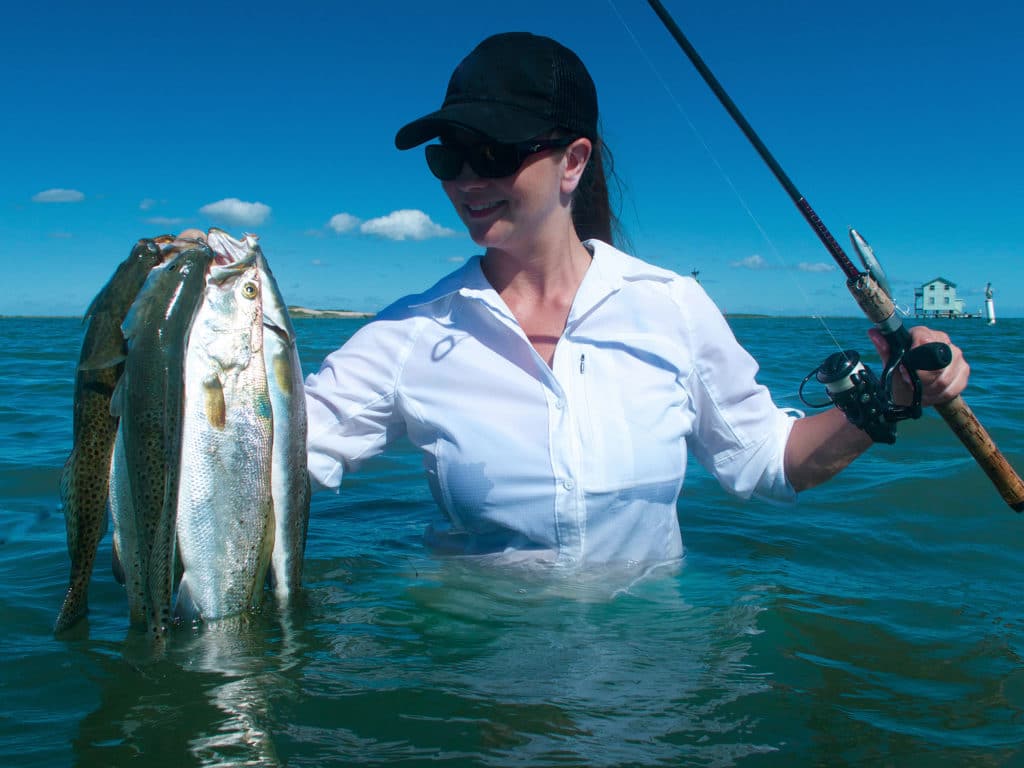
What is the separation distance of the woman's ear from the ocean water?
1649 millimetres

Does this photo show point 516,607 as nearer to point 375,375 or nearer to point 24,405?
point 375,375

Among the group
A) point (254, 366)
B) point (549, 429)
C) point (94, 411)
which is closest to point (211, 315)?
point (254, 366)

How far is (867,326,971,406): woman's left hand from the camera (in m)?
3.11

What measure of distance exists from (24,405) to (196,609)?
1053 cm

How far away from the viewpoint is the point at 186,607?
2904mm

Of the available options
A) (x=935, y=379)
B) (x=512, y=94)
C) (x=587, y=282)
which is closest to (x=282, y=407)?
(x=587, y=282)

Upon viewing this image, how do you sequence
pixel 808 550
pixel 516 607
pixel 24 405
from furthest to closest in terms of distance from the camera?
pixel 24 405
pixel 808 550
pixel 516 607

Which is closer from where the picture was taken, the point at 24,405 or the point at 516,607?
the point at 516,607

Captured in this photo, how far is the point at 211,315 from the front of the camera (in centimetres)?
274

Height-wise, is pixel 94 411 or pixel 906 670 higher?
pixel 94 411

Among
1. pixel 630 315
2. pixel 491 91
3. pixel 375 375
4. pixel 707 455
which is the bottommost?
pixel 707 455

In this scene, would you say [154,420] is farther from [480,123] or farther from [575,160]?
[575,160]

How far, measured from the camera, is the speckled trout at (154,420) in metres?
2.65

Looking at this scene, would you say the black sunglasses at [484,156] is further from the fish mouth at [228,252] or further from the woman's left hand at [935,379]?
the woman's left hand at [935,379]
